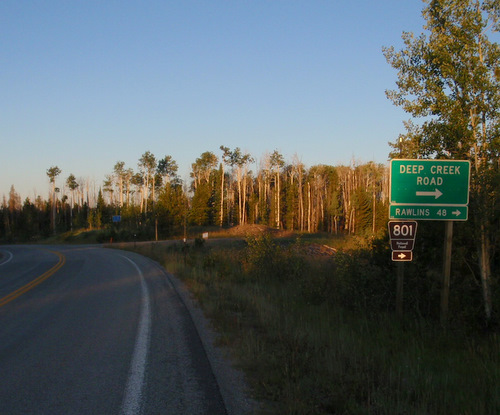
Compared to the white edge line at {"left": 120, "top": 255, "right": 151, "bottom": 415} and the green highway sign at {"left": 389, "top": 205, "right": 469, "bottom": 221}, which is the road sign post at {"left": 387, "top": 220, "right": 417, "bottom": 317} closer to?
the green highway sign at {"left": 389, "top": 205, "right": 469, "bottom": 221}

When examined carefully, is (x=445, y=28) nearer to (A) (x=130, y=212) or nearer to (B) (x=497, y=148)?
(B) (x=497, y=148)

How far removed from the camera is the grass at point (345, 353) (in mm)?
4867

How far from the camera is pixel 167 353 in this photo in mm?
7207

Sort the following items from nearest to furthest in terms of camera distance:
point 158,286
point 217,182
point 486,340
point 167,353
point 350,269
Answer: point 167,353 → point 486,340 → point 350,269 → point 158,286 → point 217,182

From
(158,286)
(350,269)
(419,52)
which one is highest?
(419,52)

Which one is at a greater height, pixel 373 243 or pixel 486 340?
pixel 373 243

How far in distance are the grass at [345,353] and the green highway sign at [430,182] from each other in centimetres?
260

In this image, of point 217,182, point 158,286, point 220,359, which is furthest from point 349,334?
point 217,182

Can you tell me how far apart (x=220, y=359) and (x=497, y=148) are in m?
7.70

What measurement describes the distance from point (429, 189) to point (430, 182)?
0.14 metres

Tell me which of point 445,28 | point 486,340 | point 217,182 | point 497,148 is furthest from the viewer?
point 217,182

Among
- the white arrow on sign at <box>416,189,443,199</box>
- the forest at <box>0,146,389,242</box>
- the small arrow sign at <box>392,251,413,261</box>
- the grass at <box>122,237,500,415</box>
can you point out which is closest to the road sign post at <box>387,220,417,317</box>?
the small arrow sign at <box>392,251,413,261</box>

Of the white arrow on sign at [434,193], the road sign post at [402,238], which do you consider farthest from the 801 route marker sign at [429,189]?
the road sign post at [402,238]

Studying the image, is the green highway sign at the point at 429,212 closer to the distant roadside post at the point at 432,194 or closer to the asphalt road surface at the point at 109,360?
the distant roadside post at the point at 432,194
